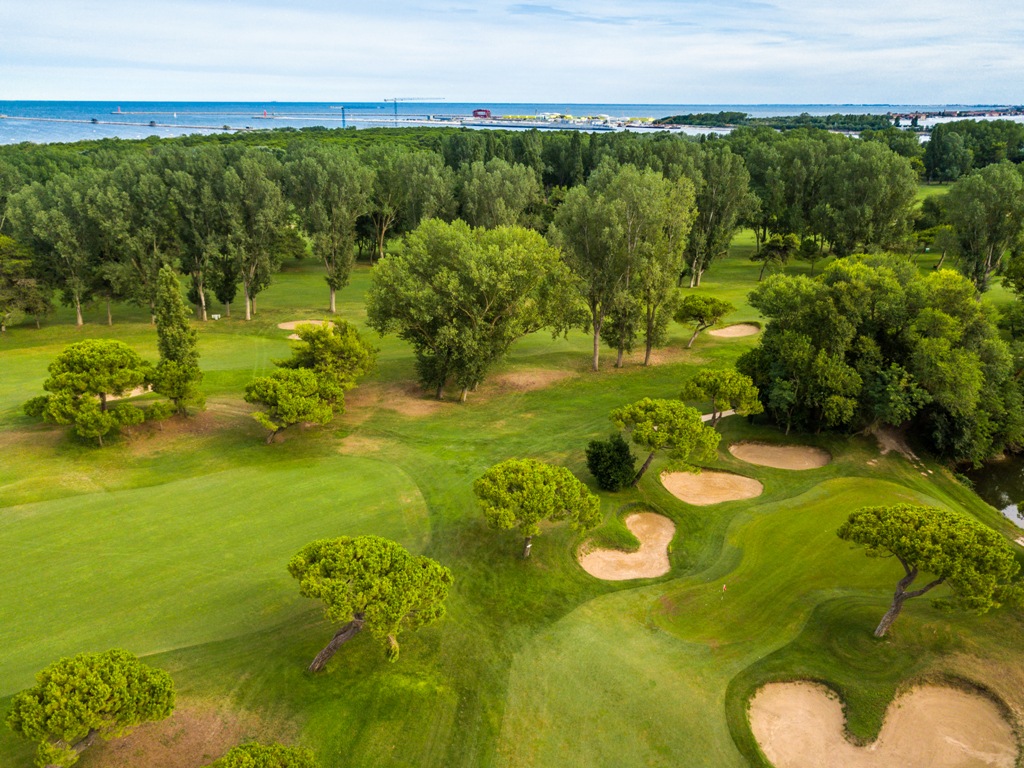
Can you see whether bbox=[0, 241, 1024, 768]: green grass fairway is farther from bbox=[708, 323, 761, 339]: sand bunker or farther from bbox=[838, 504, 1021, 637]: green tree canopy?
bbox=[708, 323, 761, 339]: sand bunker

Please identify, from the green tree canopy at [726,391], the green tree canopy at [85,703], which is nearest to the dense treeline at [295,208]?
the green tree canopy at [726,391]

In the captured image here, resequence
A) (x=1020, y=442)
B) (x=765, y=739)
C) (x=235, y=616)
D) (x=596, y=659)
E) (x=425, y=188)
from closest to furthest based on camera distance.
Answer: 1. (x=765, y=739)
2. (x=596, y=659)
3. (x=235, y=616)
4. (x=1020, y=442)
5. (x=425, y=188)

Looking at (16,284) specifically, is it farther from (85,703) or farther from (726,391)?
(726,391)

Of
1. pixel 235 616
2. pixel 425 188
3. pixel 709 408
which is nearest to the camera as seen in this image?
pixel 235 616

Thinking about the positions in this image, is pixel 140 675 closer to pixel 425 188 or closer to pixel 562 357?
pixel 562 357

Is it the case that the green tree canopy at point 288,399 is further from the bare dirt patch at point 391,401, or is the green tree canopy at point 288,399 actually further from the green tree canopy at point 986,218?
the green tree canopy at point 986,218

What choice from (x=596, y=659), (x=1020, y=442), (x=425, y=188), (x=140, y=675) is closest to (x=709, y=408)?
(x=1020, y=442)

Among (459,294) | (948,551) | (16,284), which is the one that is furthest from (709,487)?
(16,284)

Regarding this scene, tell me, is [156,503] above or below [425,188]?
below
